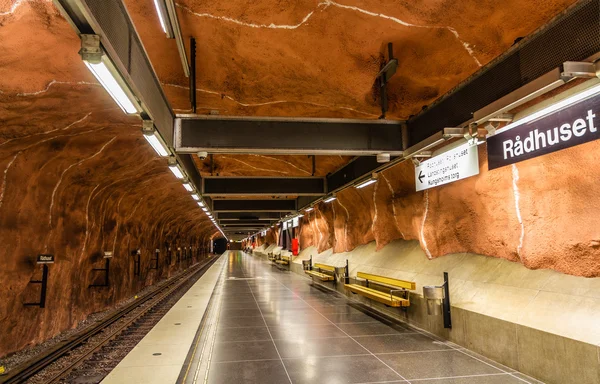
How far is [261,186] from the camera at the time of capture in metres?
11.6

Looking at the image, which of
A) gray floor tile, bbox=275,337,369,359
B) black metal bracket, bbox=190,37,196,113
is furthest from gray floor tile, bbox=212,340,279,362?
black metal bracket, bbox=190,37,196,113

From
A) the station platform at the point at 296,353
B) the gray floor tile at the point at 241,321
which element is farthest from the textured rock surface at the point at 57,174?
the gray floor tile at the point at 241,321

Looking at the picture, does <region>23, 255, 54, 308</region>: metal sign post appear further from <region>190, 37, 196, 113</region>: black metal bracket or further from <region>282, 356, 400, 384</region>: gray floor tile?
<region>282, 356, 400, 384</region>: gray floor tile

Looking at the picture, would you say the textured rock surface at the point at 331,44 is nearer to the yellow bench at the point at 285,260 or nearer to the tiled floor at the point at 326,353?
the tiled floor at the point at 326,353

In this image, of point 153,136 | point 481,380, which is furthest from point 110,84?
point 481,380

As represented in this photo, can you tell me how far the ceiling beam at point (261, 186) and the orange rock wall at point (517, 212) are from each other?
2844 millimetres

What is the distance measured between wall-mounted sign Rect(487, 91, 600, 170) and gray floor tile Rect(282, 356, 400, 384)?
2.95 m

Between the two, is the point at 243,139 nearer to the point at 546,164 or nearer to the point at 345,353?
the point at 345,353

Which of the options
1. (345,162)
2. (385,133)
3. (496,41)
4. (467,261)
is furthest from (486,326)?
(345,162)

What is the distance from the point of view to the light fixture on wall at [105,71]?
2215mm

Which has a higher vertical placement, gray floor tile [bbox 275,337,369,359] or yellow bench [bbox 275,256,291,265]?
yellow bench [bbox 275,256,291,265]

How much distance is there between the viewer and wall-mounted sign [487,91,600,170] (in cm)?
335

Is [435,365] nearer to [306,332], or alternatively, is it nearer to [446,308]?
[446,308]

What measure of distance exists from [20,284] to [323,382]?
5496mm
